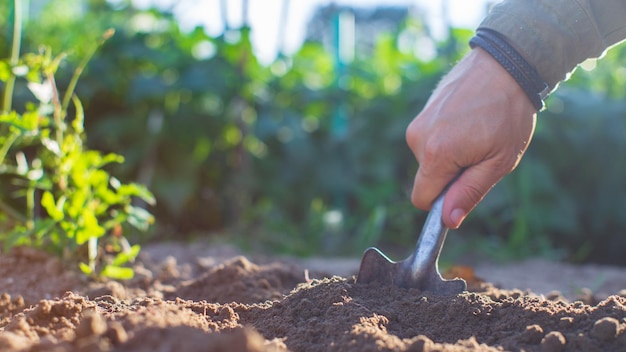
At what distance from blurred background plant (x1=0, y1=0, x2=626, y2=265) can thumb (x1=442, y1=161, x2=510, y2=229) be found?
1989 mm

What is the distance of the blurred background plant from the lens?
14.6 ft

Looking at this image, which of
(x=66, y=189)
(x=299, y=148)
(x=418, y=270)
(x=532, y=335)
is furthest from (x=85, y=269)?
(x=299, y=148)

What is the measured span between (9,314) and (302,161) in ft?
10.1

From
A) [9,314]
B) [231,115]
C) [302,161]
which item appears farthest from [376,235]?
[9,314]

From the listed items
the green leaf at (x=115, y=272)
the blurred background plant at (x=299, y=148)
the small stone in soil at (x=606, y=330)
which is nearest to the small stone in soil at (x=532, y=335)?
the small stone in soil at (x=606, y=330)

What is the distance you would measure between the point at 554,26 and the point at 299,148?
300 centimetres

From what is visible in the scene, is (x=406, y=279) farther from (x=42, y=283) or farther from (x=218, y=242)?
(x=218, y=242)

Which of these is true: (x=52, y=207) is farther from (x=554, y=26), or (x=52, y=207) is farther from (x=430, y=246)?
(x=554, y=26)

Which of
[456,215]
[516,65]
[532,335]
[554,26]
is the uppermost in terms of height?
[554,26]

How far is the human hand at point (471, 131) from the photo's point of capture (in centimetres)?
200

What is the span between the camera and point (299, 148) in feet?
16.1

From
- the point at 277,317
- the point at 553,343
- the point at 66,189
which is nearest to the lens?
the point at 553,343

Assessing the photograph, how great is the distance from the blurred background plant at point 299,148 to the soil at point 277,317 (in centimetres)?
185

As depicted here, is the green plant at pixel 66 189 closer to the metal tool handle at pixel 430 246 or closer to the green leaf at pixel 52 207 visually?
the green leaf at pixel 52 207
